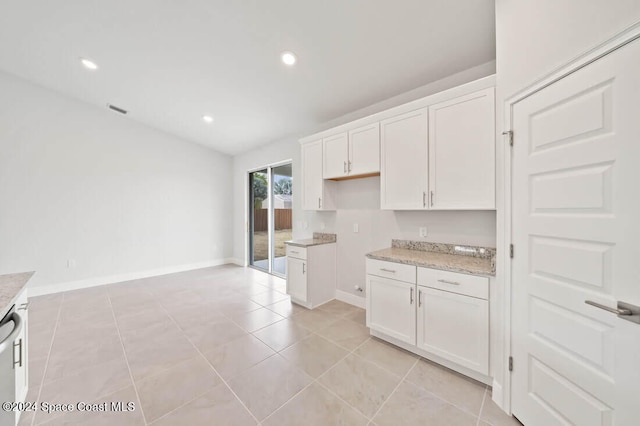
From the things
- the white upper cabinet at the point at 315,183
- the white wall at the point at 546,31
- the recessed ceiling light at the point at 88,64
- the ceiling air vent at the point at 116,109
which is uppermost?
the recessed ceiling light at the point at 88,64

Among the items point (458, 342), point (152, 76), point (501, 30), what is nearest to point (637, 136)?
point (501, 30)

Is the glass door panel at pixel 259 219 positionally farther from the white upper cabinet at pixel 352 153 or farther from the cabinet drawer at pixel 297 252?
the white upper cabinet at pixel 352 153

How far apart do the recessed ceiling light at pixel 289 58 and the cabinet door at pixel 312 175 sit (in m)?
1.08

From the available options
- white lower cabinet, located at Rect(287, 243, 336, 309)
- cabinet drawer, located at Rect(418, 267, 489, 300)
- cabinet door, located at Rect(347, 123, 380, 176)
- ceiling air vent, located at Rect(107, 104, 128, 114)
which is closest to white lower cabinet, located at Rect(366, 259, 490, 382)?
cabinet drawer, located at Rect(418, 267, 489, 300)

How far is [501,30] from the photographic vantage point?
1629 millimetres

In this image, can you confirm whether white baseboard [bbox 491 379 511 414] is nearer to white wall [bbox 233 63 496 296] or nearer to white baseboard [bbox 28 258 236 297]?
white wall [bbox 233 63 496 296]

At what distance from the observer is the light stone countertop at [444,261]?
72.5 inches

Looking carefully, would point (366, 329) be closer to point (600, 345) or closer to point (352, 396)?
A: point (352, 396)

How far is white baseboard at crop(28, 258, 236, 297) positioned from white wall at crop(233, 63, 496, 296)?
9.47 ft

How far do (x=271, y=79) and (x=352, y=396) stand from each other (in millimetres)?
3391

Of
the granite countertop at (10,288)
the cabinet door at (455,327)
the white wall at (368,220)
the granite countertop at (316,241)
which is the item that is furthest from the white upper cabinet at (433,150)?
the granite countertop at (10,288)

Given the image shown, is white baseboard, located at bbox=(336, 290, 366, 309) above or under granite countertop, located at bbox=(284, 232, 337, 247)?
under

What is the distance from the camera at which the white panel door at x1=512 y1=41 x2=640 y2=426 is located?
Answer: 1.00 m

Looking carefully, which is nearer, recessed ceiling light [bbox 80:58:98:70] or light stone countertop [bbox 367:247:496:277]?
light stone countertop [bbox 367:247:496:277]
